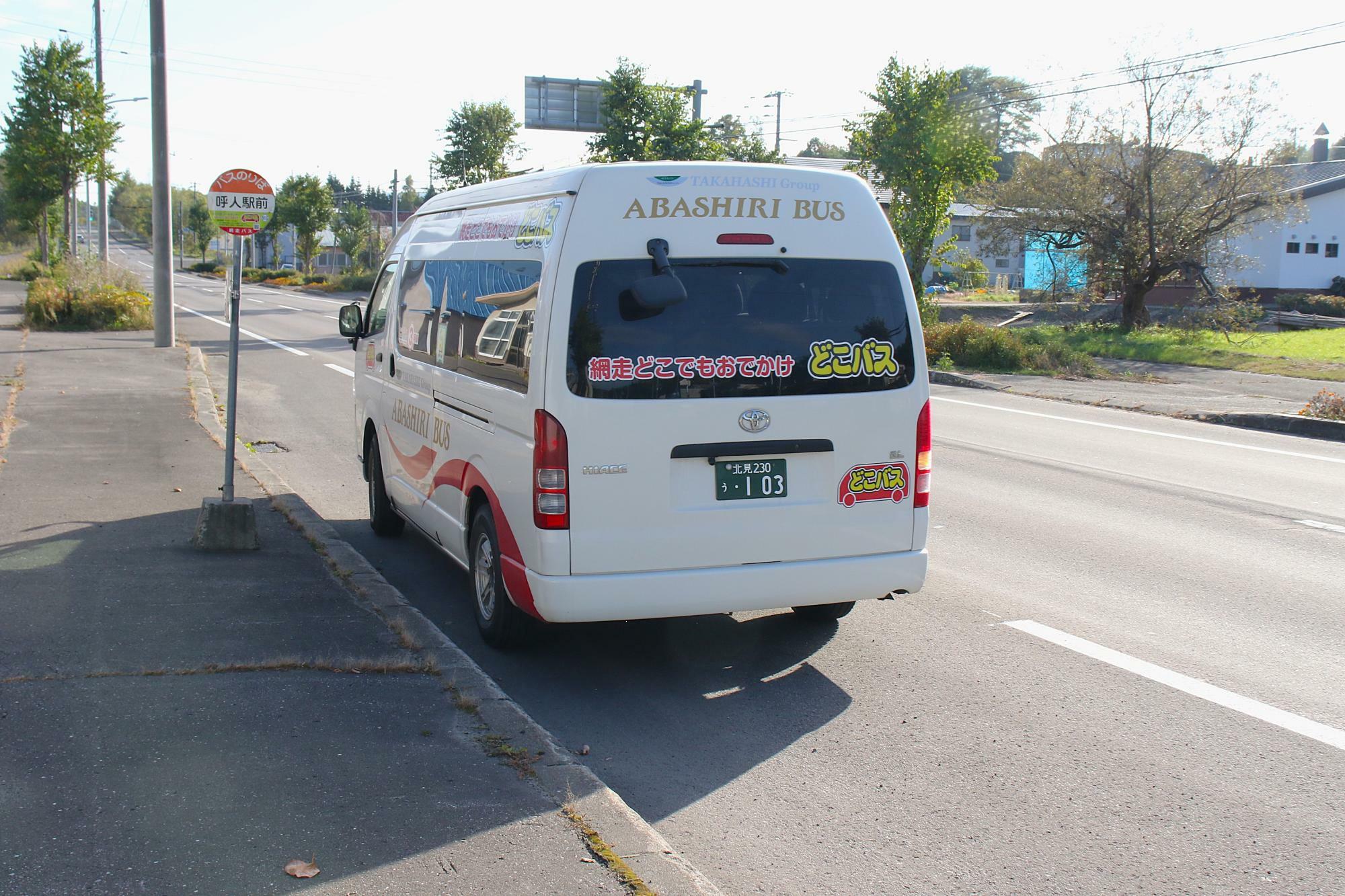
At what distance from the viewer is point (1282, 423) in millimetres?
15484

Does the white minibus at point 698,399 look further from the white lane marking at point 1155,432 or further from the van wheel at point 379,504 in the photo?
the white lane marking at point 1155,432

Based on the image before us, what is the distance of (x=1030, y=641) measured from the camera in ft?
20.2

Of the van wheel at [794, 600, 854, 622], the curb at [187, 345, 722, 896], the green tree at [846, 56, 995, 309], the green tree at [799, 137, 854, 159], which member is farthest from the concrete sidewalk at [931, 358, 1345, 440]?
the green tree at [799, 137, 854, 159]

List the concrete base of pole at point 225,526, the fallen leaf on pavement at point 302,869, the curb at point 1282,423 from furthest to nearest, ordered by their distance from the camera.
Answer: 1. the curb at point 1282,423
2. the concrete base of pole at point 225,526
3. the fallen leaf on pavement at point 302,869

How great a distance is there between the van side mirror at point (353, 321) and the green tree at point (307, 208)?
70.7 meters

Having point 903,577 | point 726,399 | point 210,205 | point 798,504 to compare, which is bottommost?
point 903,577

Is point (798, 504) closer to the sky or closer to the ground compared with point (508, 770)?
closer to the sky

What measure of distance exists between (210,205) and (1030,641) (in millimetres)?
6228

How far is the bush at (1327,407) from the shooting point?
15.2 metres

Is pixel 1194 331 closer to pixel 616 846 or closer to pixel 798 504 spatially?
pixel 798 504

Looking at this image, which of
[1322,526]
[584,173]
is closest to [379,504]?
[584,173]

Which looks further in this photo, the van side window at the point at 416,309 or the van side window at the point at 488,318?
the van side window at the point at 416,309

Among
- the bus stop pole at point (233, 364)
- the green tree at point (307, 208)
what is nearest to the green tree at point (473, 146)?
the green tree at point (307, 208)

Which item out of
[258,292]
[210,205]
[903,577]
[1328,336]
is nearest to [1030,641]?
[903,577]
